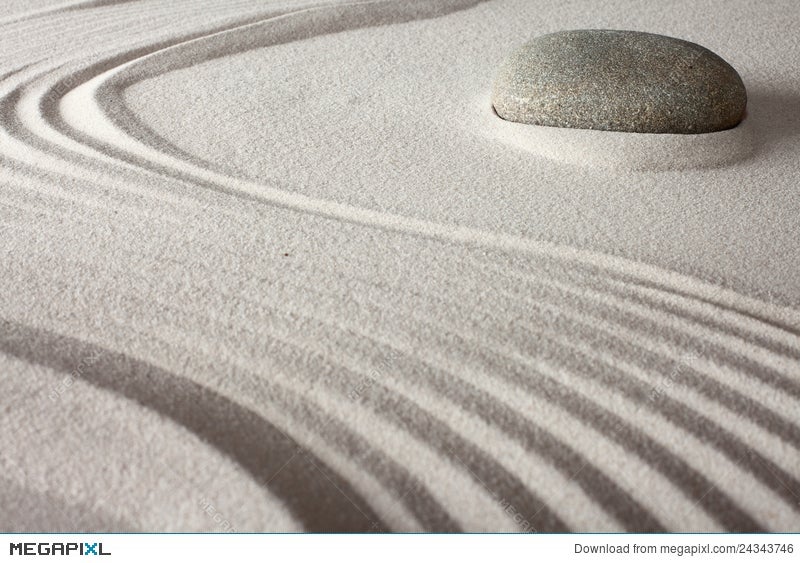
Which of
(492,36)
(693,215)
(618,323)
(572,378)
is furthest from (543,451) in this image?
(492,36)

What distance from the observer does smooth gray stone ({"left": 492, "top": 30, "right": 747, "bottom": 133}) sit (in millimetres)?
2547

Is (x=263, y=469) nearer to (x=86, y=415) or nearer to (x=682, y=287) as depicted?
(x=86, y=415)

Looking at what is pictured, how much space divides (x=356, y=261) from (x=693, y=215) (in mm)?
909

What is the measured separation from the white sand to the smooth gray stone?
6 centimetres
